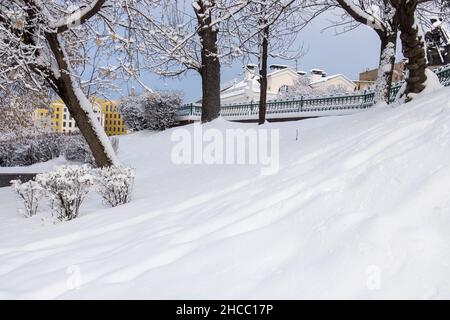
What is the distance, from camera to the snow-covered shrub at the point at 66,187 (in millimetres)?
6301

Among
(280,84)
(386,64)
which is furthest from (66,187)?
(280,84)

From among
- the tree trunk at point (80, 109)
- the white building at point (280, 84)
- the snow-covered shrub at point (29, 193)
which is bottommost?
the snow-covered shrub at point (29, 193)

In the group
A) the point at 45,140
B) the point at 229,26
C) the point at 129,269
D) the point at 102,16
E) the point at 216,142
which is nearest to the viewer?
the point at 129,269

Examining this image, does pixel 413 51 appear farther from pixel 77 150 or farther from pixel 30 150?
pixel 30 150

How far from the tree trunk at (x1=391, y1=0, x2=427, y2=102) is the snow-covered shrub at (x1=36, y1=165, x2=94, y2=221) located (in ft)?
20.6

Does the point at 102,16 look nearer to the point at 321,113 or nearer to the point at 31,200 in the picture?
the point at 31,200

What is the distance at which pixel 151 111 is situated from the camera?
65.0ft

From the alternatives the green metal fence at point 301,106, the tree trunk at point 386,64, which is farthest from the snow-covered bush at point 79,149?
the tree trunk at point 386,64

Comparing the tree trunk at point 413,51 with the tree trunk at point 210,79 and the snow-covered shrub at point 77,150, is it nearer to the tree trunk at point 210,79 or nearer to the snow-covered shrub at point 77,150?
the tree trunk at point 210,79

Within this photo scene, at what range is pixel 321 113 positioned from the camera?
16.5m

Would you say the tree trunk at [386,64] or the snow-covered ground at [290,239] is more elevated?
the tree trunk at [386,64]

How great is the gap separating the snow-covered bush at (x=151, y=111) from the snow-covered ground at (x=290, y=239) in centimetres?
1496
